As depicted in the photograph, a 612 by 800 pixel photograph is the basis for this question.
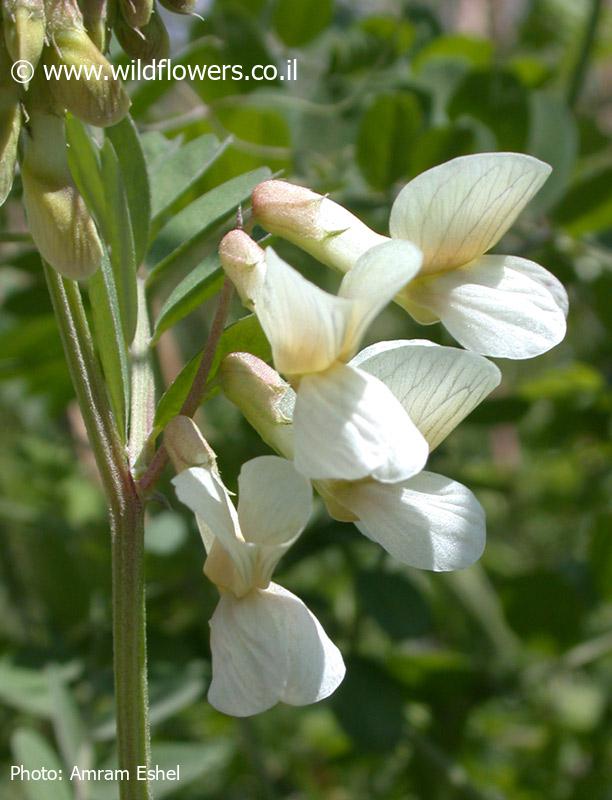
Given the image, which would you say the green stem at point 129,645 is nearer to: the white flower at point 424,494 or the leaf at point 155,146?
the white flower at point 424,494

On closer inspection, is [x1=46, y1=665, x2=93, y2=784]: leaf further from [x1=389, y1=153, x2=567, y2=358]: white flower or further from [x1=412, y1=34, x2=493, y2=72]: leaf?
[x1=412, y1=34, x2=493, y2=72]: leaf

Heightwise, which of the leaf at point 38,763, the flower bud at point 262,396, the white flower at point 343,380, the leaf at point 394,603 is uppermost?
the white flower at point 343,380

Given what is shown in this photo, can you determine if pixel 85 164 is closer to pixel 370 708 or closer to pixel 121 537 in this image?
pixel 121 537

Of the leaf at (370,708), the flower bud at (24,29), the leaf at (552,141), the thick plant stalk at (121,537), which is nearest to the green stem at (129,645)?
the thick plant stalk at (121,537)

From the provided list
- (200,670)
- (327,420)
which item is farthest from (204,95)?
(327,420)

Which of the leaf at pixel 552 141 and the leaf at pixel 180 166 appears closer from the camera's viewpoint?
the leaf at pixel 180 166

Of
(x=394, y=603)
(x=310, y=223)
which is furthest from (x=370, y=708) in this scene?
(x=310, y=223)

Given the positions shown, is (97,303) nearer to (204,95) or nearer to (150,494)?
(150,494)
